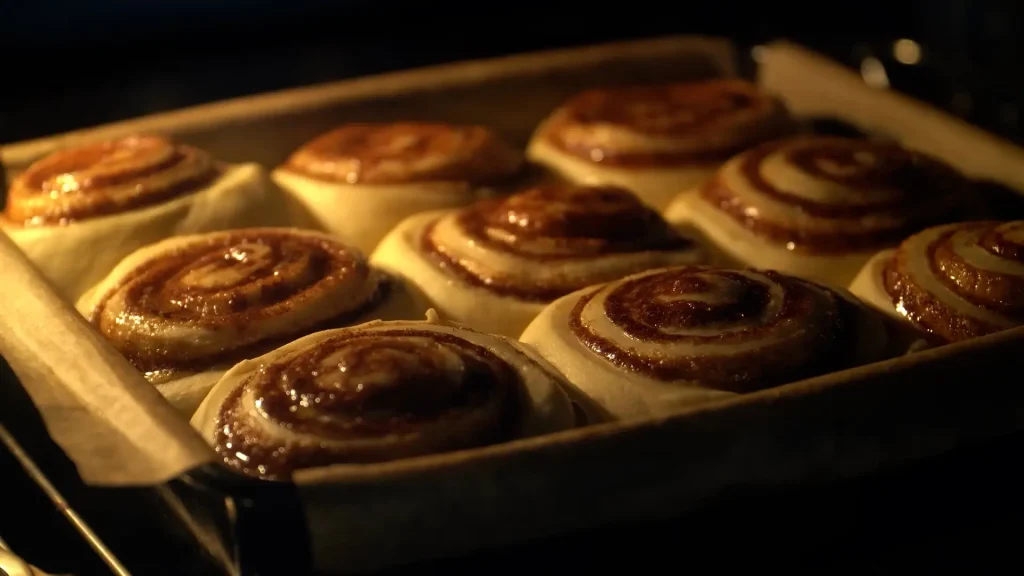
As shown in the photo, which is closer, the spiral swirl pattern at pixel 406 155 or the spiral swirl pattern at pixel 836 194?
the spiral swirl pattern at pixel 836 194

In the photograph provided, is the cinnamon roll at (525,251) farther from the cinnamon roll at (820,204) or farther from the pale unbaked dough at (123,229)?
the pale unbaked dough at (123,229)

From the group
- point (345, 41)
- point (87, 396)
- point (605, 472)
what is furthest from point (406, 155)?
point (345, 41)

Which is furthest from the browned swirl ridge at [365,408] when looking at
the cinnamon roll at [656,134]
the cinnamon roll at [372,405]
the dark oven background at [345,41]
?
the dark oven background at [345,41]

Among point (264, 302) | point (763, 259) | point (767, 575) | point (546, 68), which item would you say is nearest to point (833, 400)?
point (767, 575)

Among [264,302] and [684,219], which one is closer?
[264,302]

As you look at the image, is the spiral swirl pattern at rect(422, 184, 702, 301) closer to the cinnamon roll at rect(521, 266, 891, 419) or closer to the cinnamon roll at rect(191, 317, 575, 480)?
the cinnamon roll at rect(521, 266, 891, 419)

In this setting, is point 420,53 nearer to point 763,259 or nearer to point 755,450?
point 763,259

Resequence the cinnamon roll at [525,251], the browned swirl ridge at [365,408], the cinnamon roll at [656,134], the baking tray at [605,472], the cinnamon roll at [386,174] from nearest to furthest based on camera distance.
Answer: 1. the baking tray at [605,472]
2. the browned swirl ridge at [365,408]
3. the cinnamon roll at [525,251]
4. the cinnamon roll at [386,174]
5. the cinnamon roll at [656,134]
